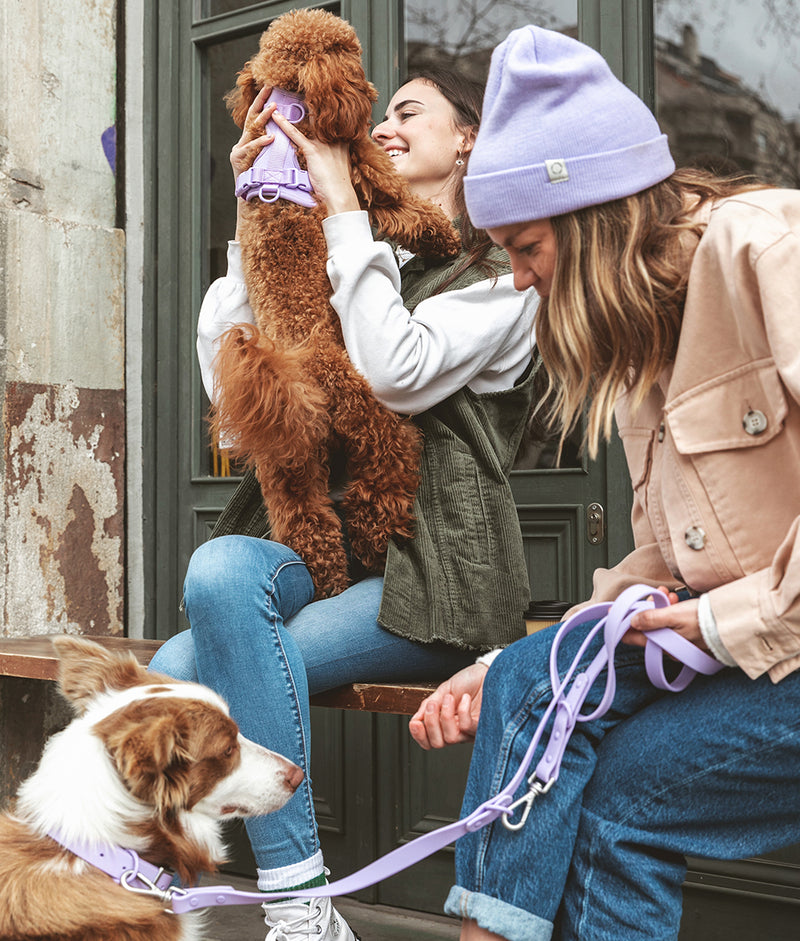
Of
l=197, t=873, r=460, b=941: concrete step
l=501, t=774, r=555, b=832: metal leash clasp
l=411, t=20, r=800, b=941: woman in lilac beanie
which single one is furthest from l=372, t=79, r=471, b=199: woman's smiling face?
l=197, t=873, r=460, b=941: concrete step

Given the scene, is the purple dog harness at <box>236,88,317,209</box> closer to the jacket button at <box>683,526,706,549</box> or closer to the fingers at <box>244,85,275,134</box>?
the fingers at <box>244,85,275,134</box>

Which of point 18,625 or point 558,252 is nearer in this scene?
point 558,252

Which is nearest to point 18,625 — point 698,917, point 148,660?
point 148,660

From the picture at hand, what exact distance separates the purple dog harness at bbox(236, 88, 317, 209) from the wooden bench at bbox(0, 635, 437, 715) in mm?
1097

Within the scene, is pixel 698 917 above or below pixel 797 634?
below

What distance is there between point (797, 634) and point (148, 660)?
1862 millimetres

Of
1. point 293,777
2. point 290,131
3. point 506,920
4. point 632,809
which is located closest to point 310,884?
point 293,777

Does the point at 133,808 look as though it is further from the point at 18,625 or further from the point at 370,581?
the point at 18,625

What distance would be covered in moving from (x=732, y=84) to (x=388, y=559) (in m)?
1.65

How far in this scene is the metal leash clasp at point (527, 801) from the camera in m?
1.53

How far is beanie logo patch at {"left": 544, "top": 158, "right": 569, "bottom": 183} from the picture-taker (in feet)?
5.31

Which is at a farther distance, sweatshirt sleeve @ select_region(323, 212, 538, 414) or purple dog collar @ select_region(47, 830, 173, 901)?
sweatshirt sleeve @ select_region(323, 212, 538, 414)

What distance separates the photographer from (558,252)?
1.69 metres

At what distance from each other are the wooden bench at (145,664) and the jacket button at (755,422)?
→ 3.19 feet
